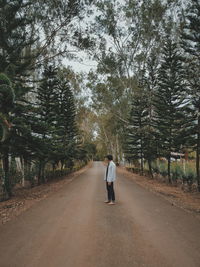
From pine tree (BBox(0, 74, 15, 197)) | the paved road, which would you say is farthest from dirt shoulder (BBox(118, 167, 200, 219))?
pine tree (BBox(0, 74, 15, 197))

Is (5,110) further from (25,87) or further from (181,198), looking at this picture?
(181,198)

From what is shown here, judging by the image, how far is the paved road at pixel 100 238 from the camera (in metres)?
3.92

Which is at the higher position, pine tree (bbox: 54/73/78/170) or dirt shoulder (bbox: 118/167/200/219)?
pine tree (bbox: 54/73/78/170)

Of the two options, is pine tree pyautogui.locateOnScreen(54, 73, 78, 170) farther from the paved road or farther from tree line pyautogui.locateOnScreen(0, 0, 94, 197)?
the paved road

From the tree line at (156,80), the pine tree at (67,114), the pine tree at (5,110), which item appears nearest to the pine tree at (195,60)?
the tree line at (156,80)

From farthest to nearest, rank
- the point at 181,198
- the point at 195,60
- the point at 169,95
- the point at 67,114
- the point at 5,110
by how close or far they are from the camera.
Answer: the point at 67,114, the point at 169,95, the point at 195,60, the point at 181,198, the point at 5,110

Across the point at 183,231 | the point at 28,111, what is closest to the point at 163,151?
the point at 28,111

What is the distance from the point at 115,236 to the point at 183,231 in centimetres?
168

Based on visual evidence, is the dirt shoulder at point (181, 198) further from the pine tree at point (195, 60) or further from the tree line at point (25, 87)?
the tree line at point (25, 87)

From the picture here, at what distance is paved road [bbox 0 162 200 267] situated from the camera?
392 centimetres

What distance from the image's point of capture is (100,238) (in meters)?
4.96

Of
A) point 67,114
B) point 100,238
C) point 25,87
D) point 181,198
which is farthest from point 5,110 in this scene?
point 67,114

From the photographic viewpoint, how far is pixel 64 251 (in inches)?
A: 169

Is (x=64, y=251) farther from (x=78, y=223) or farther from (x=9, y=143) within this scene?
(x=9, y=143)
